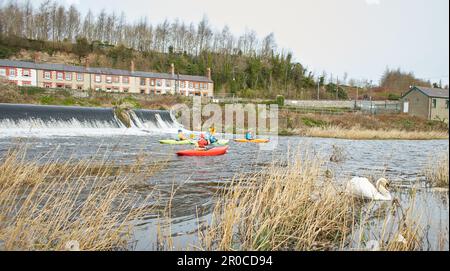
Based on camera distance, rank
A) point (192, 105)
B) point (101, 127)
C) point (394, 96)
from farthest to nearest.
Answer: point (394, 96)
point (192, 105)
point (101, 127)

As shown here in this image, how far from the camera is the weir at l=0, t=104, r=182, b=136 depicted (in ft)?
71.8

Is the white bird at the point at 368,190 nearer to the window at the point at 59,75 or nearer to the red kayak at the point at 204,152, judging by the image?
the red kayak at the point at 204,152

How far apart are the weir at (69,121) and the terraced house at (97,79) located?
15383 mm

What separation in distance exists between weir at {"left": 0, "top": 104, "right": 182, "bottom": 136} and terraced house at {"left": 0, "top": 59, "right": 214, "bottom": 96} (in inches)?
606

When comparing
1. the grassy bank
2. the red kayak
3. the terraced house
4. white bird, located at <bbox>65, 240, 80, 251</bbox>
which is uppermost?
the terraced house

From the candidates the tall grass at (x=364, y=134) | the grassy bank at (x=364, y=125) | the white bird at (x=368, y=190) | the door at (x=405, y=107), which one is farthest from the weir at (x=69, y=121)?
the door at (x=405, y=107)

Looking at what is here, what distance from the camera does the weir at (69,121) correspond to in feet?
71.8

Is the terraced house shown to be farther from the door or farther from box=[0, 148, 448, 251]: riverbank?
box=[0, 148, 448, 251]: riverbank

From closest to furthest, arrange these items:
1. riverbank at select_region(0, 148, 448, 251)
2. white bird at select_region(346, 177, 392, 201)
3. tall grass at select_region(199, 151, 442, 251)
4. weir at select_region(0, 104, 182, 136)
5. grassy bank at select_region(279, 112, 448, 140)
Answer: riverbank at select_region(0, 148, 448, 251)
tall grass at select_region(199, 151, 442, 251)
white bird at select_region(346, 177, 392, 201)
weir at select_region(0, 104, 182, 136)
grassy bank at select_region(279, 112, 448, 140)

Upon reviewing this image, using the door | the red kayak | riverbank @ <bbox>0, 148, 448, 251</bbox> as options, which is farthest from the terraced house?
riverbank @ <bbox>0, 148, 448, 251</bbox>

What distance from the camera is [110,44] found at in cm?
6988
